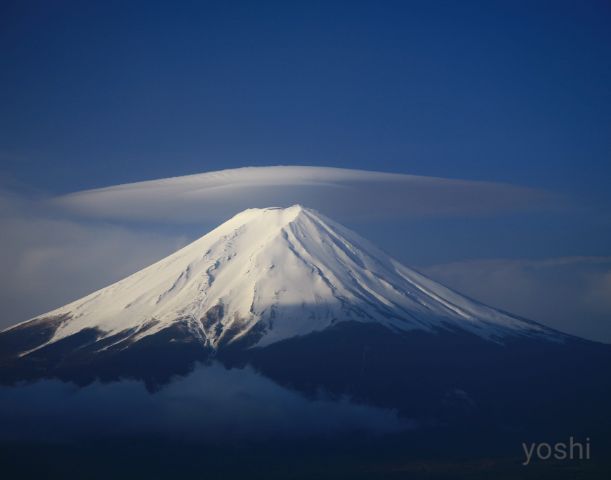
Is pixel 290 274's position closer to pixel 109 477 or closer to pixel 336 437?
pixel 336 437

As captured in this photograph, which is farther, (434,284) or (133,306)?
(434,284)

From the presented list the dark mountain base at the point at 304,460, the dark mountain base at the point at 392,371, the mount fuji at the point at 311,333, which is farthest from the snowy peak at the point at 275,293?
the dark mountain base at the point at 304,460

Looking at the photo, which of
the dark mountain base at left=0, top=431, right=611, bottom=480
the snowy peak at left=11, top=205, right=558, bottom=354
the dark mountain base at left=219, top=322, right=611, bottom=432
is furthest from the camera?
the snowy peak at left=11, top=205, right=558, bottom=354

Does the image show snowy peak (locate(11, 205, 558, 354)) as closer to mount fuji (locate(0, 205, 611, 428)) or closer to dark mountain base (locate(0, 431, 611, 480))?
mount fuji (locate(0, 205, 611, 428))

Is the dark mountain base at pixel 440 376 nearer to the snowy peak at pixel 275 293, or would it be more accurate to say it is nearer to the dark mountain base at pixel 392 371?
the dark mountain base at pixel 392 371

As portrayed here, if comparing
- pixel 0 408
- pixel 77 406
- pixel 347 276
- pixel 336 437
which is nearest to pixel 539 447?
pixel 336 437

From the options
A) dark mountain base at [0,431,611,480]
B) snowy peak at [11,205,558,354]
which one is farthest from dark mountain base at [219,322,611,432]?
dark mountain base at [0,431,611,480]
